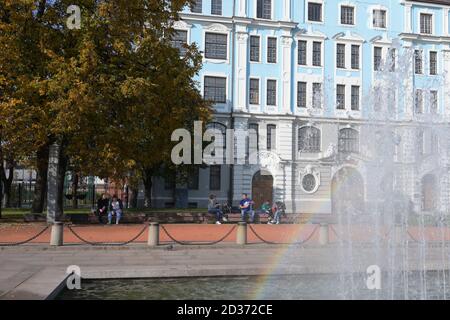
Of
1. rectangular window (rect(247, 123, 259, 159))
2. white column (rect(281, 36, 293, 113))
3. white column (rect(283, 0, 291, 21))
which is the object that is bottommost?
rectangular window (rect(247, 123, 259, 159))

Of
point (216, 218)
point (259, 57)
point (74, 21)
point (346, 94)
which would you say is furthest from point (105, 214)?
point (346, 94)

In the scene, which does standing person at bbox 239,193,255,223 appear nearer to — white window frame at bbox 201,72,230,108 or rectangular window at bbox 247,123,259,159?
rectangular window at bbox 247,123,259,159

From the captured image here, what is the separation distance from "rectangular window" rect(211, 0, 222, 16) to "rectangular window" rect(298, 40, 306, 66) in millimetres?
7182

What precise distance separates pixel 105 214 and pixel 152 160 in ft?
15.4

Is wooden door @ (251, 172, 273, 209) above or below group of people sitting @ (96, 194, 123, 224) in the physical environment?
above

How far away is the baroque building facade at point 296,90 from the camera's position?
147 ft

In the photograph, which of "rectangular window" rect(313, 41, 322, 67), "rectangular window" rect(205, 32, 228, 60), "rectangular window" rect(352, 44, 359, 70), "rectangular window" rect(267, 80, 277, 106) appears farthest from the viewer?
"rectangular window" rect(352, 44, 359, 70)

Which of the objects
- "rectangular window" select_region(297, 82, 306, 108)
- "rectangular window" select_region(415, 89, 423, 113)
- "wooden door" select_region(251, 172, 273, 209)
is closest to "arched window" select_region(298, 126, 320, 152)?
"rectangular window" select_region(297, 82, 306, 108)

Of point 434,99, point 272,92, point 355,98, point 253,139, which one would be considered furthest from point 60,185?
point 434,99

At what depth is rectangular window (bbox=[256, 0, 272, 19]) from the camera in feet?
151

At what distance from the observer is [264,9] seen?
46.3m

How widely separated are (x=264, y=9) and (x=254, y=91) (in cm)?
698

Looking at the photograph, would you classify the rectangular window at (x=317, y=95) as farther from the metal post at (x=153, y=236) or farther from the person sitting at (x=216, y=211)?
the metal post at (x=153, y=236)

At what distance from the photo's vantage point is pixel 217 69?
147ft
